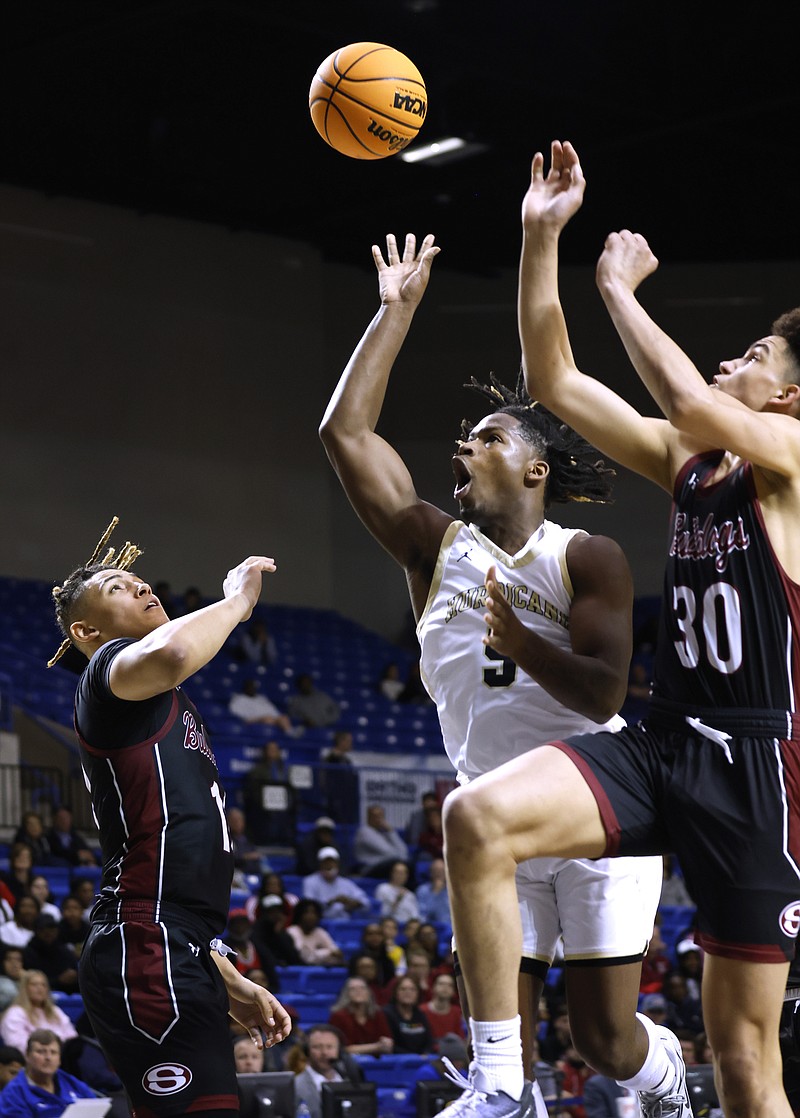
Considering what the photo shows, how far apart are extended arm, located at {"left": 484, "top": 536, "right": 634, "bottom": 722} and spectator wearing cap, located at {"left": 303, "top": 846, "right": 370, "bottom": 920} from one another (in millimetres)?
10765

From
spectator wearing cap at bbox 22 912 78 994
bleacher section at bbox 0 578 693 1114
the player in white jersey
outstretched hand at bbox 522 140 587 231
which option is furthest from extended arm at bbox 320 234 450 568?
bleacher section at bbox 0 578 693 1114

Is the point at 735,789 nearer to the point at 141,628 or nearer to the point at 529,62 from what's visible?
the point at 141,628

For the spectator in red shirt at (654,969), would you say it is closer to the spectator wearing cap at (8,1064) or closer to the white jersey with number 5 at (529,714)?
the spectator wearing cap at (8,1064)

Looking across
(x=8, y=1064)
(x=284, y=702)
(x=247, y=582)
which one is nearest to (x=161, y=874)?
(x=247, y=582)

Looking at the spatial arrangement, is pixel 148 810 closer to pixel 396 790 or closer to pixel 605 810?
pixel 605 810

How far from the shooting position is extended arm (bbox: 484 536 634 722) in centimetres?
438

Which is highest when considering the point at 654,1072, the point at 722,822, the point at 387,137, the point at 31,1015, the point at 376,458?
the point at 387,137

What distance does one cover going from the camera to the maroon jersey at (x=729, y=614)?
397 cm

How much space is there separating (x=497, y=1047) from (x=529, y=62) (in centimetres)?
1647

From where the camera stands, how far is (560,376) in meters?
4.38

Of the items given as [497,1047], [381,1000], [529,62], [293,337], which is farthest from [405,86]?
[293,337]

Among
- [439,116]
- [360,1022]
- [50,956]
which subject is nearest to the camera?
[50,956]

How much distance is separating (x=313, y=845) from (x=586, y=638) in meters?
11.6

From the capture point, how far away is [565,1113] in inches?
418
